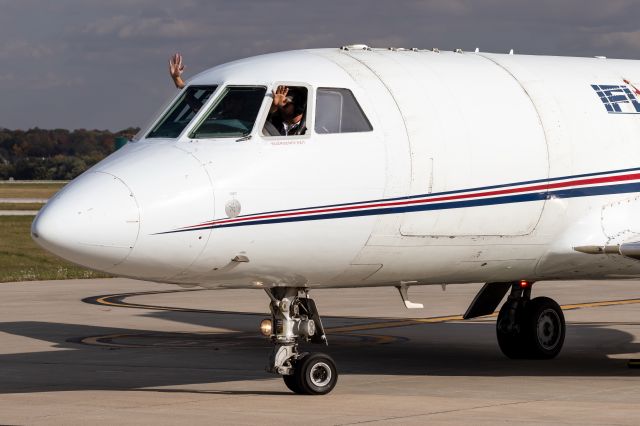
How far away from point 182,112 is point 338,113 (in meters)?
2.02

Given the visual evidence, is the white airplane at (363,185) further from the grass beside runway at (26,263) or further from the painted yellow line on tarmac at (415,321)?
the grass beside runway at (26,263)

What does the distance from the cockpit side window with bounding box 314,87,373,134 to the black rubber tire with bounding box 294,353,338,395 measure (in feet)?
9.82

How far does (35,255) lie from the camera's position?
51.9 metres

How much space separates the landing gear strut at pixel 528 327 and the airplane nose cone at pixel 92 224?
929 centimetres

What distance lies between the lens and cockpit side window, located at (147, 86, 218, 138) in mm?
17922

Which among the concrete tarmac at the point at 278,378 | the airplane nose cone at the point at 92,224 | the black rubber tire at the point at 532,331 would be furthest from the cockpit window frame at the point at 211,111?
the black rubber tire at the point at 532,331

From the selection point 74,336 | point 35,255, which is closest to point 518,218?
point 74,336

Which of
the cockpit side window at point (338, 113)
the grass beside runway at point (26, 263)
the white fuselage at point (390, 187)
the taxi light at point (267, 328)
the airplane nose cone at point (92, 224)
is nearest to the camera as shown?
the airplane nose cone at point (92, 224)

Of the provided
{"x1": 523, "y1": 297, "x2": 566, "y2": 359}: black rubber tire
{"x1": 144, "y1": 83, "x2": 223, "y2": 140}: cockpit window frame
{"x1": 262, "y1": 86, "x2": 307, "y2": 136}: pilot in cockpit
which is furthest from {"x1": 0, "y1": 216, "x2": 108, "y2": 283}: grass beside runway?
{"x1": 262, "y1": 86, "x2": 307, "y2": 136}: pilot in cockpit

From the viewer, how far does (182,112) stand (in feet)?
59.8

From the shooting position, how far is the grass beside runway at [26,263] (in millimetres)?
45688

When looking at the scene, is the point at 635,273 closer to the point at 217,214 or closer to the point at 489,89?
the point at 489,89

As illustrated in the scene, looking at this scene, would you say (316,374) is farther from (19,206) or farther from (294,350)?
(19,206)

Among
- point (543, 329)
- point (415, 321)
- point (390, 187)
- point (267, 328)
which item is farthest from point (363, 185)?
point (415, 321)
